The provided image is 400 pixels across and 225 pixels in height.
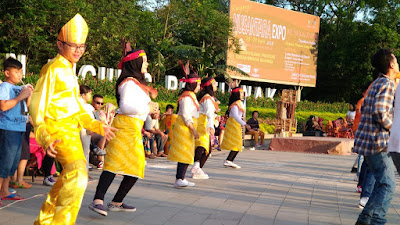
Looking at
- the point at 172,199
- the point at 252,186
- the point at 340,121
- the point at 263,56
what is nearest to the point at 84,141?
the point at 172,199

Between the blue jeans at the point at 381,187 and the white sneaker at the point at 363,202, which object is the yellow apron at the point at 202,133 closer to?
the white sneaker at the point at 363,202

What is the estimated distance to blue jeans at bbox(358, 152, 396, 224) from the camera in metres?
5.12

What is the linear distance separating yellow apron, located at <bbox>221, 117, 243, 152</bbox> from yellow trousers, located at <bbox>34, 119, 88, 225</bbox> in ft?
22.2

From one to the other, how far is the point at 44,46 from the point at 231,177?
17958mm

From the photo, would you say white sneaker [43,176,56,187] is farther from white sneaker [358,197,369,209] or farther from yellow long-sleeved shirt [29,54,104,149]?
white sneaker [358,197,369,209]

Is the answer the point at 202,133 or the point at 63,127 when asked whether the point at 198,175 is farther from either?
the point at 63,127

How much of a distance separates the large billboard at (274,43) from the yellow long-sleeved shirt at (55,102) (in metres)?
27.8

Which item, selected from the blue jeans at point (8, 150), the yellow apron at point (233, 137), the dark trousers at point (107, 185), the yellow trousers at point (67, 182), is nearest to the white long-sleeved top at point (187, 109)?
the dark trousers at point (107, 185)

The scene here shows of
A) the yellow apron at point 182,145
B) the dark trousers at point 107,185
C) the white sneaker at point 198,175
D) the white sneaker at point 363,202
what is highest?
the yellow apron at point 182,145

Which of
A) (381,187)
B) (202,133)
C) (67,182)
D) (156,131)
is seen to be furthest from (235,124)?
(67,182)

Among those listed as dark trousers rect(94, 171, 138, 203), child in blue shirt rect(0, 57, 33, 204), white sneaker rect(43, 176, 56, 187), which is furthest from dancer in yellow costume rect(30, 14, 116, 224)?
A: white sneaker rect(43, 176, 56, 187)

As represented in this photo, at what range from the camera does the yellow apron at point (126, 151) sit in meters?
5.70

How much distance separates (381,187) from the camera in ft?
16.9

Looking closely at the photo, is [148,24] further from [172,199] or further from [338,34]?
[172,199]
